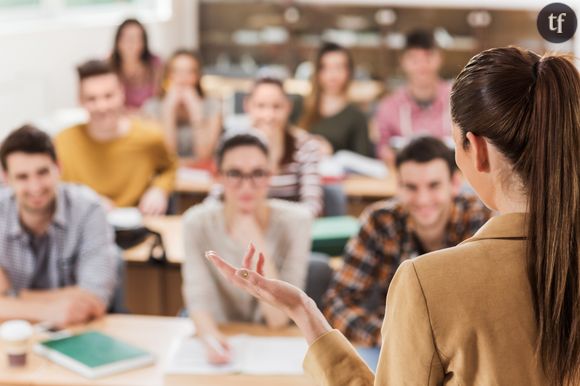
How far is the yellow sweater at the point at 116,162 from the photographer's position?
4.46m

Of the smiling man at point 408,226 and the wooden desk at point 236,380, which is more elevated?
the smiling man at point 408,226

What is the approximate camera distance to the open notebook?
8.05ft

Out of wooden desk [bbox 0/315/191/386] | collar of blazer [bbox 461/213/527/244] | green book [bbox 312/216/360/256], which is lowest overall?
wooden desk [bbox 0/315/191/386]

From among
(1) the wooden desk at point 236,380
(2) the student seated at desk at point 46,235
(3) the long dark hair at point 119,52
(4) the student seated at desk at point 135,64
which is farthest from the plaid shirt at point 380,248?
(3) the long dark hair at point 119,52

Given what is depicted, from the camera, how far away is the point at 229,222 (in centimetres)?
300

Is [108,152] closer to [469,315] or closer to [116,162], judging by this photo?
[116,162]

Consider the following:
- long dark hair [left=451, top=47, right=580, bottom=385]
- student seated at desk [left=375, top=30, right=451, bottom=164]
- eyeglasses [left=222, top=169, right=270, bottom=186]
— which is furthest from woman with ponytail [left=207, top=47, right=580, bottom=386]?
student seated at desk [left=375, top=30, right=451, bottom=164]

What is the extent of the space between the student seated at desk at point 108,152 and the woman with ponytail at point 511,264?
3.37m

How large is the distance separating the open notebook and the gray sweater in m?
0.26

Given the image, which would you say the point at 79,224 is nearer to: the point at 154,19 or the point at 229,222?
the point at 229,222

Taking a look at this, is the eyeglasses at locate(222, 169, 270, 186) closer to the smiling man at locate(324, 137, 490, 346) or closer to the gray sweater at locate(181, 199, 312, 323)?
the gray sweater at locate(181, 199, 312, 323)

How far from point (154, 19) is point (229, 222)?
5.30 m

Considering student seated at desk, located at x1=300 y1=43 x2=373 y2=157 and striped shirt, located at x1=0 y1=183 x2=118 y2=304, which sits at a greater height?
student seated at desk, located at x1=300 y1=43 x2=373 y2=157

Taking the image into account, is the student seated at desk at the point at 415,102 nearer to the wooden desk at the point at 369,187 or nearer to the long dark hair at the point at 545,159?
the wooden desk at the point at 369,187
